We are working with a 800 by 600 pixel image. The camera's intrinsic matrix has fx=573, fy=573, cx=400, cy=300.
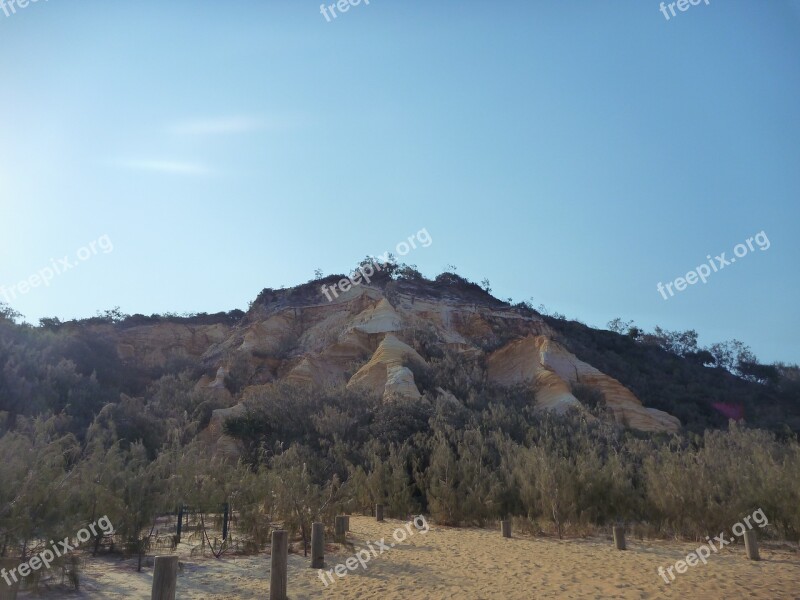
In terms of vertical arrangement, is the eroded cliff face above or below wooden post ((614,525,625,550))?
above

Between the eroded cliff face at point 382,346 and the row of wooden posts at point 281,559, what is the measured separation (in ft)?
33.7

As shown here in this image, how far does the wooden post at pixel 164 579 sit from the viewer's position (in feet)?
16.0

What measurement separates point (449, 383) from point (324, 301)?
14.2 metres

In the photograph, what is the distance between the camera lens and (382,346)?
26.3 m

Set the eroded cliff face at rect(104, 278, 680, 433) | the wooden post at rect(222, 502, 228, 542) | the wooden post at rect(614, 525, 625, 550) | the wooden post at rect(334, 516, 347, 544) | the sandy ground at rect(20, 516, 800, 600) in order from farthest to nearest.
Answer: the eroded cliff face at rect(104, 278, 680, 433) → the wooden post at rect(334, 516, 347, 544) → the wooden post at rect(614, 525, 625, 550) → the wooden post at rect(222, 502, 228, 542) → the sandy ground at rect(20, 516, 800, 600)

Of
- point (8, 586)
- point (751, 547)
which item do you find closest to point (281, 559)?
point (8, 586)

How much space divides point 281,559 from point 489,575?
316cm

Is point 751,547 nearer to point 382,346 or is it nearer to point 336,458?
point 336,458

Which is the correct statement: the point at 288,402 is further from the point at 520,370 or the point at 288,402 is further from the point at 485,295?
the point at 485,295

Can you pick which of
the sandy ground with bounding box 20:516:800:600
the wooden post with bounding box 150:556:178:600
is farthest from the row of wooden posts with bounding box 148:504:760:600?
the sandy ground with bounding box 20:516:800:600

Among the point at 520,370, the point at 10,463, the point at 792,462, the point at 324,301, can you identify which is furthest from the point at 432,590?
the point at 324,301

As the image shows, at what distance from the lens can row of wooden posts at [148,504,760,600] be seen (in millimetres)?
4906

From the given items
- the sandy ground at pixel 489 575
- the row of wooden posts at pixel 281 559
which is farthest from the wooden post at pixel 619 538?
the sandy ground at pixel 489 575

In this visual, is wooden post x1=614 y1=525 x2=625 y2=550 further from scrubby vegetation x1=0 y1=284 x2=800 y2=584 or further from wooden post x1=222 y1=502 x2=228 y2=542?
wooden post x1=222 y1=502 x2=228 y2=542
